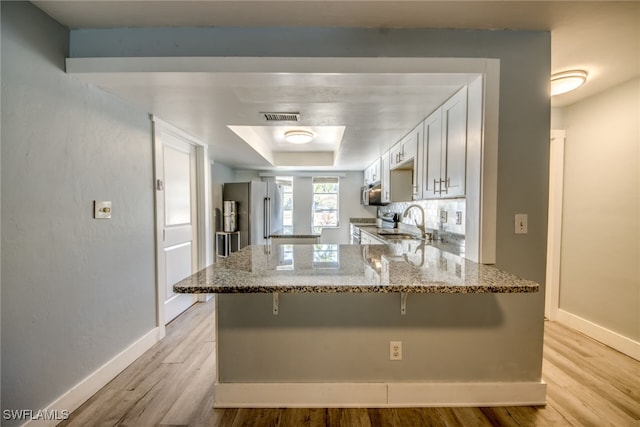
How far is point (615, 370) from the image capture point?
77.9 inches

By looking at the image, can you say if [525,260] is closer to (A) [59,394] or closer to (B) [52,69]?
(A) [59,394]

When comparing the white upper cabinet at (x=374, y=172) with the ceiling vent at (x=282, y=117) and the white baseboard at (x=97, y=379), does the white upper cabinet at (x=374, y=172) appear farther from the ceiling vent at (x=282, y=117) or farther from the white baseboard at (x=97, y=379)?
the white baseboard at (x=97, y=379)

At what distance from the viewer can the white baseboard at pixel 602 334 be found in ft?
7.08

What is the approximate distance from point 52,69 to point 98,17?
40 cm

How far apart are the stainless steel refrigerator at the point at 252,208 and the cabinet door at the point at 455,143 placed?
303cm

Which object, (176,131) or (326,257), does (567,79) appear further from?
(176,131)

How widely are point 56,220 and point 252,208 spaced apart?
10.0ft

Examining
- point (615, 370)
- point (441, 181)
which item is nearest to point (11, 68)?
point (441, 181)

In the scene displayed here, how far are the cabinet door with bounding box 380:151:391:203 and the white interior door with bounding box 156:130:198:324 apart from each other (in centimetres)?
260

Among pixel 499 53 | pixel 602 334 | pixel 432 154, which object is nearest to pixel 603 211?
pixel 602 334

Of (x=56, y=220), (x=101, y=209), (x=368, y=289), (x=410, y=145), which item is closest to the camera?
(x=368, y=289)

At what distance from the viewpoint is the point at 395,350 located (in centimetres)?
160

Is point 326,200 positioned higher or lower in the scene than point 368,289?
higher

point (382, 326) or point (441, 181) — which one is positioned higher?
point (441, 181)
